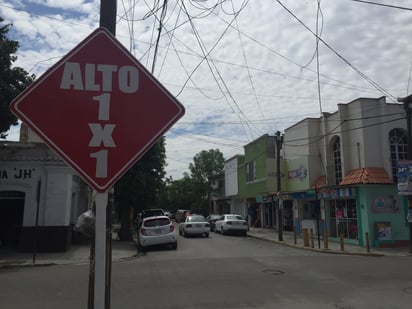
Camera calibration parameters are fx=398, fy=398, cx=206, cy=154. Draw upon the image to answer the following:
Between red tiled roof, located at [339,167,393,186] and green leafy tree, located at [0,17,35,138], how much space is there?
16293 mm

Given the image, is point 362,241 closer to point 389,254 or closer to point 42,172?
point 389,254

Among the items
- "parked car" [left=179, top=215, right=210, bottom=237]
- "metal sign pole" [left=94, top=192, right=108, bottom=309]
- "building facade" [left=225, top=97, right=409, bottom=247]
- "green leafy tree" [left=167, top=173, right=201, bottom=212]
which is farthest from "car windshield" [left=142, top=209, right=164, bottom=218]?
"green leafy tree" [left=167, top=173, right=201, bottom=212]

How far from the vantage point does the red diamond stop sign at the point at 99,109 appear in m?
2.83

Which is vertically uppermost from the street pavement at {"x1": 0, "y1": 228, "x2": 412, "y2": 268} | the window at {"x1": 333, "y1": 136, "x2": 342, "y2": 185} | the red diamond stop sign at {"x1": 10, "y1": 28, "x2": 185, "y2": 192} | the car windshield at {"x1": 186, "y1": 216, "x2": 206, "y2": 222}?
the window at {"x1": 333, "y1": 136, "x2": 342, "y2": 185}

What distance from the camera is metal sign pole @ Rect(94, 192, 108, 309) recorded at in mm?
2762

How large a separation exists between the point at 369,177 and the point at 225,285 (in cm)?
1331

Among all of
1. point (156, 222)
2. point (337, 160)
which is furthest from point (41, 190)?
point (337, 160)

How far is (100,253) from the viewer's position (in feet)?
9.41

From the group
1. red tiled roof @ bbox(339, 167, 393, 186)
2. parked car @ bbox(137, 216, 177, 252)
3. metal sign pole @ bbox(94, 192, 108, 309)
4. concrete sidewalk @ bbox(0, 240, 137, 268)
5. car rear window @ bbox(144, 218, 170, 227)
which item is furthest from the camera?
red tiled roof @ bbox(339, 167, 393, 186)

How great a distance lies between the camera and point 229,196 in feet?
156

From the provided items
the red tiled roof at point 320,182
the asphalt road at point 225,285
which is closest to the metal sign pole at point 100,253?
the asphalt road at point 225,285

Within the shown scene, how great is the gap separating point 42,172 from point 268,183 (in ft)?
62.4

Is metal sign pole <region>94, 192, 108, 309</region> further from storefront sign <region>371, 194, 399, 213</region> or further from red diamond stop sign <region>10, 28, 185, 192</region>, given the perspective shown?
storefront sign <region>371, 194, 399, 213</region>

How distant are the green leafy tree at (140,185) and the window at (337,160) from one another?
10845 mm
